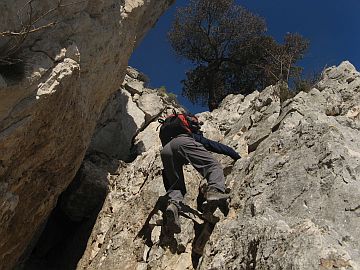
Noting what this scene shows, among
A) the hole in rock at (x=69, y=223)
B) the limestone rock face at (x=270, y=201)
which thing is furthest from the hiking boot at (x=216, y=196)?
the hole in rock at (x=69, y=223)

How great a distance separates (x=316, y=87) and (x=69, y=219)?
812cm

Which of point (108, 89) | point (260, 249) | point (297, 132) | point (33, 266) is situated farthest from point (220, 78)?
point (260, 249)

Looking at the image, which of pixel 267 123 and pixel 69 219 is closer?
pixel 267 123

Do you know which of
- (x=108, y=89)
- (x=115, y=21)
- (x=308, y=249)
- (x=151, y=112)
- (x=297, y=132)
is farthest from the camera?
(x=151, y=112)

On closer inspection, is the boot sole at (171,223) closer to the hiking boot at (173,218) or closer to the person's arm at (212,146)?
the hiking boot at (173,218)

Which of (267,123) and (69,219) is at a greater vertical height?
(267,123)

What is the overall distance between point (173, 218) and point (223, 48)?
56.8 ft

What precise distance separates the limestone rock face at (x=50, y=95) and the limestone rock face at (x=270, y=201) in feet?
6.37

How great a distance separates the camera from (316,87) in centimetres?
1313

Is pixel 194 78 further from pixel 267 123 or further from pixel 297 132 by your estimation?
pixel 297 132

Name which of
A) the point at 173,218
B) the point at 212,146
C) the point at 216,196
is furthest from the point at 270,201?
the point at 212,146

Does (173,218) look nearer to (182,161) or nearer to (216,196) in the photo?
(216,196)

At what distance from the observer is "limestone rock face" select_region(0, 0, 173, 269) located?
380 inches

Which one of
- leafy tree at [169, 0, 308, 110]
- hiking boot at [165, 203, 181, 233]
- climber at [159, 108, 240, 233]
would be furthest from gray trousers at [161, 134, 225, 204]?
leafy tree at [169, 0, 308, 110]
